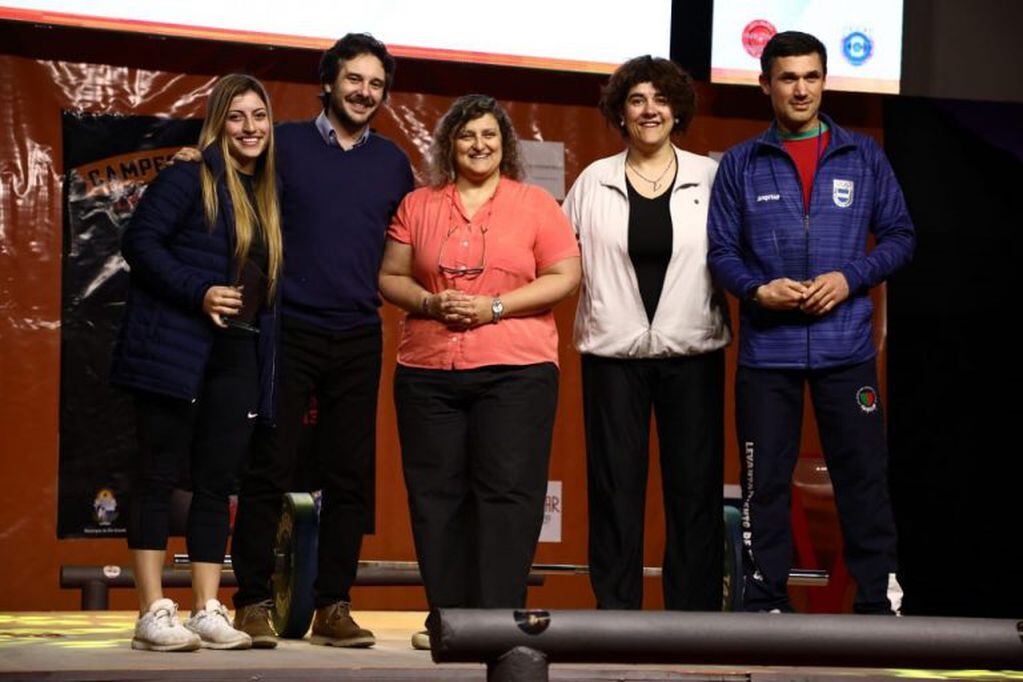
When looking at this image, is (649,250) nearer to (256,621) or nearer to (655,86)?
(655,86)

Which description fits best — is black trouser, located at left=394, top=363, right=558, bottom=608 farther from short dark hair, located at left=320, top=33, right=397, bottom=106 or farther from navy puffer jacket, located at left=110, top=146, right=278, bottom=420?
short dark hair, located at left=320, top=33, right=397, bottom=106

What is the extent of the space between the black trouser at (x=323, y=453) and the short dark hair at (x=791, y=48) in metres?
1.12

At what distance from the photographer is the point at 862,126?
227 inches

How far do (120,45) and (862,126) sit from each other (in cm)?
266

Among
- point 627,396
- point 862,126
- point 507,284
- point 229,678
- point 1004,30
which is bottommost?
point 229,678

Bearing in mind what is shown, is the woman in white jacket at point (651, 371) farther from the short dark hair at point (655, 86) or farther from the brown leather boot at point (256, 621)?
the brown leather boot at point (256, 621)

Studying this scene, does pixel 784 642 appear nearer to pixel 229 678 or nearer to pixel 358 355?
pixel 229 678

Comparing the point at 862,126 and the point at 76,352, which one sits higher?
the point at 862,126

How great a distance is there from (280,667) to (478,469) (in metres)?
0.69

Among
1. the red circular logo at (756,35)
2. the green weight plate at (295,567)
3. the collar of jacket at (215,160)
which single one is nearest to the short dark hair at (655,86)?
the collar of jacket at (215,160)

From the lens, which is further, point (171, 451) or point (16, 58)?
point (16, 58)

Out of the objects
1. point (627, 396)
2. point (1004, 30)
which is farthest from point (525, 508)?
point (1004, 30)

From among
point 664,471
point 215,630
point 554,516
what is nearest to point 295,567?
point 215,630

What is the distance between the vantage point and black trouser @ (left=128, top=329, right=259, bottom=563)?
132 inches
